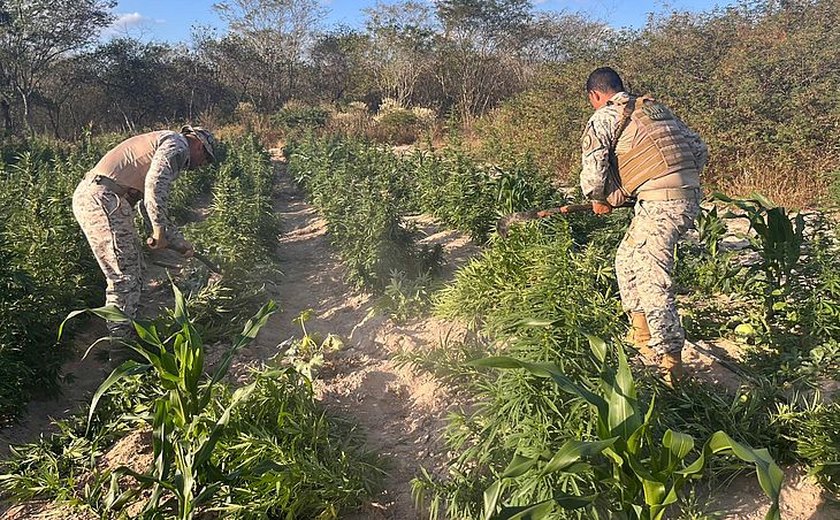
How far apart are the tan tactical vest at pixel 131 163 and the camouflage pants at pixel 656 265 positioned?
3.33m

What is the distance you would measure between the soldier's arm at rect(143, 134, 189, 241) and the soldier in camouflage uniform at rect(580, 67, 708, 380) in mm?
2821

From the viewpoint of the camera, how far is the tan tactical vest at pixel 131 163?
4324 mm

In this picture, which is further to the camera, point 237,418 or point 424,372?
point 424,372

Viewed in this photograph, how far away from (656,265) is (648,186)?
46 cm

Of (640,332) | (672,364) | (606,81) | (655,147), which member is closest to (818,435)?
(672,364)

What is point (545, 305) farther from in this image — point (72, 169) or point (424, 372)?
point (72, 169)

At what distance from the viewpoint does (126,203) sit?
435 centimetres

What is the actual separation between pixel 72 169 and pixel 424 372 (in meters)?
6.69

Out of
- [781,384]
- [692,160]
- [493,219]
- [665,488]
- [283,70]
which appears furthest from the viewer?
[283,70]

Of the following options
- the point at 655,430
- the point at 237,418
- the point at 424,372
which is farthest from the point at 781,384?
the point at 237,418

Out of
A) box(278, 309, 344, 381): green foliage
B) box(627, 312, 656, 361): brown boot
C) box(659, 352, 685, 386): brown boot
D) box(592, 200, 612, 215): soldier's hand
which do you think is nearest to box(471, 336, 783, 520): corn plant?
box(659, 352, 685, 386): brown boot

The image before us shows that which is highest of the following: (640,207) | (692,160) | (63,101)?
(63,101)

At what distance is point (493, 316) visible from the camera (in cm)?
355

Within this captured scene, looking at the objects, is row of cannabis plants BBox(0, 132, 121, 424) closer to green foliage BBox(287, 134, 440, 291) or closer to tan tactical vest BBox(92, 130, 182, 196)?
tan tactical vest BBox(92, 130, 182, 196)
